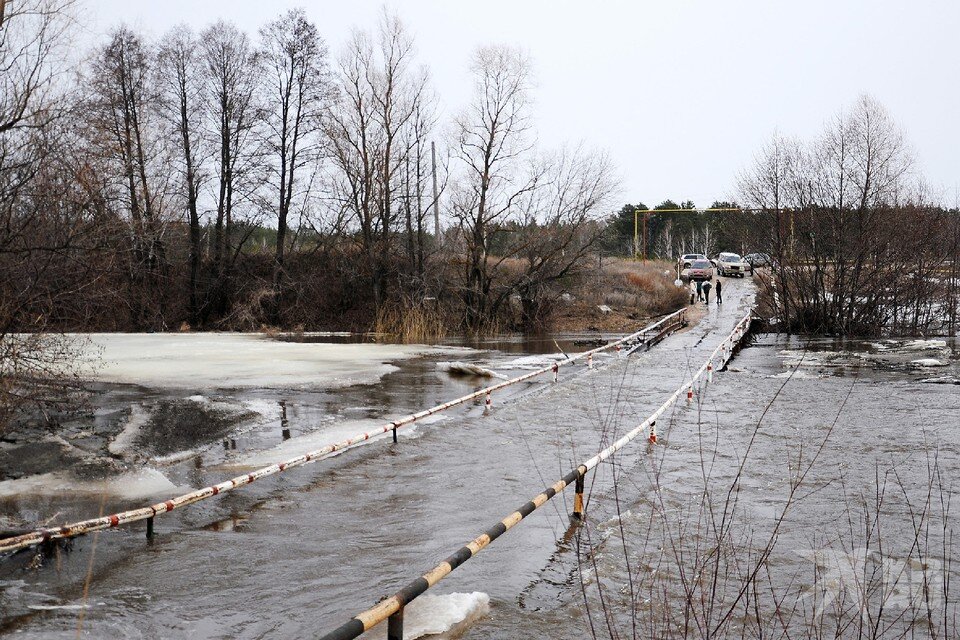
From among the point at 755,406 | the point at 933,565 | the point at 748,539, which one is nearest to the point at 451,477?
the point at 748,539

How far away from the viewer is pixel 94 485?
31.3 feet

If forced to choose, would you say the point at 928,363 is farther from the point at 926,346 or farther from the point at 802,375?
the point at 926,346

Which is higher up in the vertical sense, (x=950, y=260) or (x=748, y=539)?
(x=950, y=260)

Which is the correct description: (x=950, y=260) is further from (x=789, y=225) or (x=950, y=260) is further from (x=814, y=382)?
(x=814, y=382)

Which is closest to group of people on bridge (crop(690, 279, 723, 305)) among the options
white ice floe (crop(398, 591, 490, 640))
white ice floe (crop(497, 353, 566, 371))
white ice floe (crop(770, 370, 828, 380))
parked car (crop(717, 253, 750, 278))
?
parked car (crop(717, 253, 750, 278))

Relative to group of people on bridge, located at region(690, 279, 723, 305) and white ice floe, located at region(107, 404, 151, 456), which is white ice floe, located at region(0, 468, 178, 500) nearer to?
white ice floe, located at region(107, 404, 151, 456)

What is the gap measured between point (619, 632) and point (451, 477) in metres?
4.58

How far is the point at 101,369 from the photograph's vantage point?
62.5ft

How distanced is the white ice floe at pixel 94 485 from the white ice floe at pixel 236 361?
22.3 ft


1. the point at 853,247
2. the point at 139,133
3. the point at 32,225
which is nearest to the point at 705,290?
the point at 853,247

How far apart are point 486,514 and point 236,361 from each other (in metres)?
13.8

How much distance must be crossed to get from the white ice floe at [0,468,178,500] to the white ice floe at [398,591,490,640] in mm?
4314

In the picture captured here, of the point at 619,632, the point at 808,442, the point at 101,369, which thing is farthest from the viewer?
the point at 101,369

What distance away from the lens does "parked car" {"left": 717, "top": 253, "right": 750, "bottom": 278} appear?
57.4 meters
